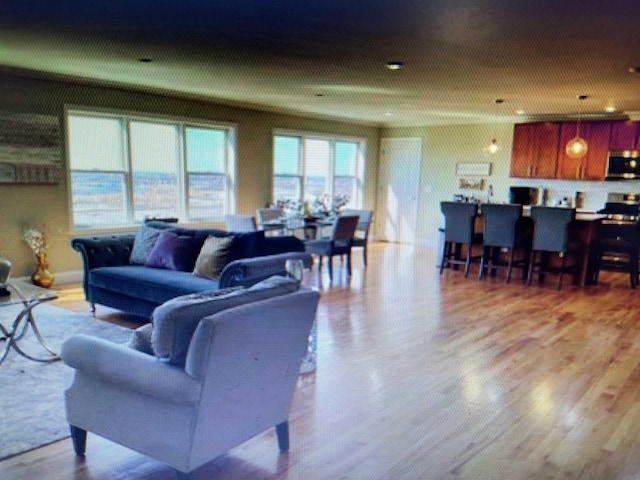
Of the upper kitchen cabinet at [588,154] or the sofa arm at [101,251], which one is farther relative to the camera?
the upper kitchen cabinet at [588,154]

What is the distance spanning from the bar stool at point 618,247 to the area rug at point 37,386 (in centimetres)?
593

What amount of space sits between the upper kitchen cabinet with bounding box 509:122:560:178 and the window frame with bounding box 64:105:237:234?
4.77m

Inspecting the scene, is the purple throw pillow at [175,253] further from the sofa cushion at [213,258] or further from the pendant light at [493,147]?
the pendant light at [493,147]

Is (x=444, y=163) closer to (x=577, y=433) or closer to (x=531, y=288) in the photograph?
(x=531, y=288)

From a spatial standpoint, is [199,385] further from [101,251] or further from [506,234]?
[506,234]

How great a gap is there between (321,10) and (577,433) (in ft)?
9.10

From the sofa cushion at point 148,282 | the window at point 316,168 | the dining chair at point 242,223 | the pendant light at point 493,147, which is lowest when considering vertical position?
the sofa cushion at point 148,282

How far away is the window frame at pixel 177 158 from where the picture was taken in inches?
243

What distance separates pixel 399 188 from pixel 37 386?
26.9 ft

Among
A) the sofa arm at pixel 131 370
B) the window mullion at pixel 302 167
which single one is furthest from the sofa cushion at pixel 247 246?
the window mullion at pixel 302 167

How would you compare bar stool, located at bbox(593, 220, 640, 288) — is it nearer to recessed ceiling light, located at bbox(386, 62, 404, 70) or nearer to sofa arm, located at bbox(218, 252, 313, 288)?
recessed ceiling light, located at bbox(386, 62, 404, 70)

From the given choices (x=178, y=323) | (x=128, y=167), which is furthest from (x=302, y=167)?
(x=178, y=323)

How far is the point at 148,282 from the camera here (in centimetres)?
432

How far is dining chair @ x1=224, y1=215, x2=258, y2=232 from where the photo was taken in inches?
254
